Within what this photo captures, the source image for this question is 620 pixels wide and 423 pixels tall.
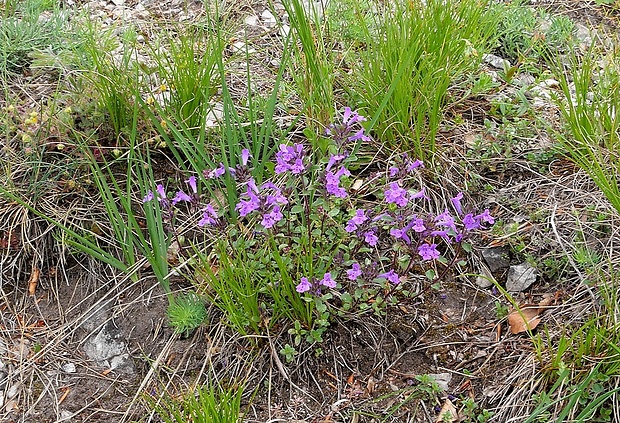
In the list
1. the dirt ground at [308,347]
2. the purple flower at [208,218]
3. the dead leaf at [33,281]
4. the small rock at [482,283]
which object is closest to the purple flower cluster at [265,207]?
the purple flower at [208,218]

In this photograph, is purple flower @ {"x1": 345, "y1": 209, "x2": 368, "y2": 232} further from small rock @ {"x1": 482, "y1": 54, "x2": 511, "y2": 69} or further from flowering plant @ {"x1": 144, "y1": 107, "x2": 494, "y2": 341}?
small rock @ {"x1": 482, "y1": 54, "x2": 511, "y2": 69}

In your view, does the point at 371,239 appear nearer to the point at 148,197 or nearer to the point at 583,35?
the point at 148,197

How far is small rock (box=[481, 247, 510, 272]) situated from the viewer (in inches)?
101

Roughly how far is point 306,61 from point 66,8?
60.2 inches

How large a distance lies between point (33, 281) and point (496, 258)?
179cm

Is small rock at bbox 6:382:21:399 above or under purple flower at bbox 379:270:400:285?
under

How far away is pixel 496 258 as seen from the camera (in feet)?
8.41

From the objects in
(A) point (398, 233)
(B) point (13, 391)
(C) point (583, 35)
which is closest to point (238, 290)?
(A) point (398, 233)

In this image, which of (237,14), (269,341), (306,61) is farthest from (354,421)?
(237,14)

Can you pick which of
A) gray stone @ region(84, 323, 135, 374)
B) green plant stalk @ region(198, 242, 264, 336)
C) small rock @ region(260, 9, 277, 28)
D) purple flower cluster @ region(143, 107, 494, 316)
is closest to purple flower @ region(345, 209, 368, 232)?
purple flower cluster @ region(143, 107, 494, 316)

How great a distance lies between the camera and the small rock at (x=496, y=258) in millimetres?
2555

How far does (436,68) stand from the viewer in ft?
9.05

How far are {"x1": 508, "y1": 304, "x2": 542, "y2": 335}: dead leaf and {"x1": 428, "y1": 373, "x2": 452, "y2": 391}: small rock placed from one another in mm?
275

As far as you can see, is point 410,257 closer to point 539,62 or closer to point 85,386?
point 85,386
